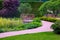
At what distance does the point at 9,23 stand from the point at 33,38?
16.8ft

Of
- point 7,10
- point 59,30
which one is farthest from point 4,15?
point 59,30

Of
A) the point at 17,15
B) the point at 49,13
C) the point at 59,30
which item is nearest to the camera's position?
the point at 59,30

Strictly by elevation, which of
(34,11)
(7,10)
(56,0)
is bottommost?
→ (34,11)

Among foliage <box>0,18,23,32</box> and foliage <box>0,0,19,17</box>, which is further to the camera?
foliage <box>0,0,19,17</box>

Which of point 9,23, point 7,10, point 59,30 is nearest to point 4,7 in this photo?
point 7,10

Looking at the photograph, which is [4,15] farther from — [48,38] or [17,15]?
[48,38]

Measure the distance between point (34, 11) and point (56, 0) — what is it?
12734mm

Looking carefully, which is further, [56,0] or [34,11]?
[34,11]

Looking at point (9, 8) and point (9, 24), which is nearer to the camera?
point (9, 24)

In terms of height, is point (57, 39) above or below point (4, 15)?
above

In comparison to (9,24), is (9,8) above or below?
below

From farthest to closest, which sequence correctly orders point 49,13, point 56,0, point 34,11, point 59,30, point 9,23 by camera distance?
point 34,11
point 49,13
point 56,0
point 9,23
point 59,30

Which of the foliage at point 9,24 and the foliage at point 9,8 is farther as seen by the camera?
the foliage at point 9,8

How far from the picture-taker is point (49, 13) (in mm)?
29656
